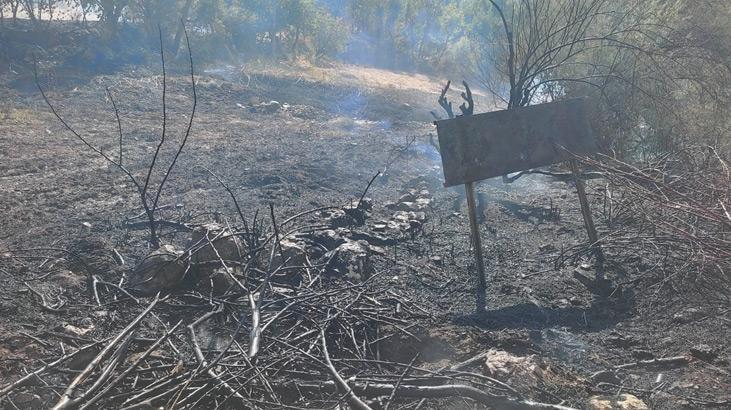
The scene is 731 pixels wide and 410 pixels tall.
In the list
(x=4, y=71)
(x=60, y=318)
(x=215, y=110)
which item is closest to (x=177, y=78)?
(x=215, y=110)

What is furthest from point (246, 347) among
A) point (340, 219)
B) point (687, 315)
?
point (687, 315)

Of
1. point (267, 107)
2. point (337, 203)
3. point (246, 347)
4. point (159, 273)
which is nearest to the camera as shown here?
point (246, 347)

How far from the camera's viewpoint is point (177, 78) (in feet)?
55.4

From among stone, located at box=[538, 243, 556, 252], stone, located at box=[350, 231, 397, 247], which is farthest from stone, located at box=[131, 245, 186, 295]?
stone, located at box=[538, 243, 556, 252]

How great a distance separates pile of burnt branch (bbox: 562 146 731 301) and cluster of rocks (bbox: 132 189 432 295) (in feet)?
6.76

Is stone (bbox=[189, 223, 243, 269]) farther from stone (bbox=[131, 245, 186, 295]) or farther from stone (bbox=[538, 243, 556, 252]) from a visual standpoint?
stone (bbox=[538, 243, 556, 252])

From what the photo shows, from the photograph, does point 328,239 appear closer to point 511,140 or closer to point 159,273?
point 159,273

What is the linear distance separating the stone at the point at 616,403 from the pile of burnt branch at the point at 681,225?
80cm

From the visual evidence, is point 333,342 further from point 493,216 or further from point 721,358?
point 493,216

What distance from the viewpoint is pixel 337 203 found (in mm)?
7680

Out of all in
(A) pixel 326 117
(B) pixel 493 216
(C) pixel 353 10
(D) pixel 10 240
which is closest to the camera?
(D) pixel 10 240

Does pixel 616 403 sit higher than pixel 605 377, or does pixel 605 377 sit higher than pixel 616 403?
pixel 616 403

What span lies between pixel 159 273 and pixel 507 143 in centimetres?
334

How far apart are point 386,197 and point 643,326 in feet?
15.3
